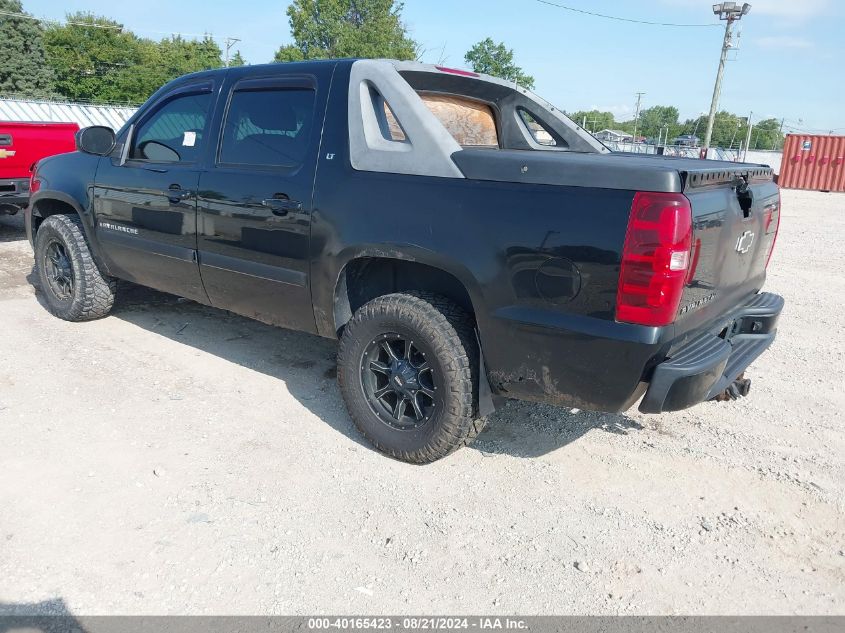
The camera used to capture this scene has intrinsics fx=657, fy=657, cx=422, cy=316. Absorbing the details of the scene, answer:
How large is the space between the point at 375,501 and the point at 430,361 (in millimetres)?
683

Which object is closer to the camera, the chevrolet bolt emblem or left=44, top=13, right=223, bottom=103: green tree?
the chevrolet bolt emblem

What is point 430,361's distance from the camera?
10.1 ft

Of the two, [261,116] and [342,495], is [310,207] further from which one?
[342,495]

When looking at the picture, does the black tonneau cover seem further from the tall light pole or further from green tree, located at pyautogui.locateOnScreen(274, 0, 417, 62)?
green tree, located at pyautogui.locateOnScreen(274, 0, 417, 62)

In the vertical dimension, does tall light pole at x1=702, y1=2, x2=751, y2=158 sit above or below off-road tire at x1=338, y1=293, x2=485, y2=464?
above

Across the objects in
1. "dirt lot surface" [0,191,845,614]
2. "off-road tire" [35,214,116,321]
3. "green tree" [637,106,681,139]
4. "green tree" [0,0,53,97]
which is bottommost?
"dirt lot surface" [0,191,845,614]

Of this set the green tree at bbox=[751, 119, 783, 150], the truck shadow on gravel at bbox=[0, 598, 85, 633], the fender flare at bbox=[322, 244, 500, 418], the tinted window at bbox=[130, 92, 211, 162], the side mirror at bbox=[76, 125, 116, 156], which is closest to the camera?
the truck shadow on gravel at bbox=[0, 598, 85, 633]

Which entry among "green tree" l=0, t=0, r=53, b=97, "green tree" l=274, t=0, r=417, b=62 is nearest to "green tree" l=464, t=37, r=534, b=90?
"green tree" l=274, t=0, r=417, b=62

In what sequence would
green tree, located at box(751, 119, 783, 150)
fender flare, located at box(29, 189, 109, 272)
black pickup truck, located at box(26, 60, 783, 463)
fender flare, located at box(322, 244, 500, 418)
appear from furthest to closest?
green tree, located at box(751, 119, 783, 150)
fender flare, located at box(29, 189, 109, 272)
fender flare, located at box(322, 244, 500, 418)
black pickup truck, located at box(26, 60, 783, 463)

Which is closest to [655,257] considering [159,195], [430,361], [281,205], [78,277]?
[430,361]

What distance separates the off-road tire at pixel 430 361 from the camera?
3.01m

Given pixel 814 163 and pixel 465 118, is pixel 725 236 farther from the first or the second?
pixel 814 163

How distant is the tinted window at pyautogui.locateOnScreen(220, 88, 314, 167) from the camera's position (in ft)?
11.7

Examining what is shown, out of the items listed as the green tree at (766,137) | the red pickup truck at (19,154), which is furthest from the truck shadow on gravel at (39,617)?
the green tree at (766,137)
